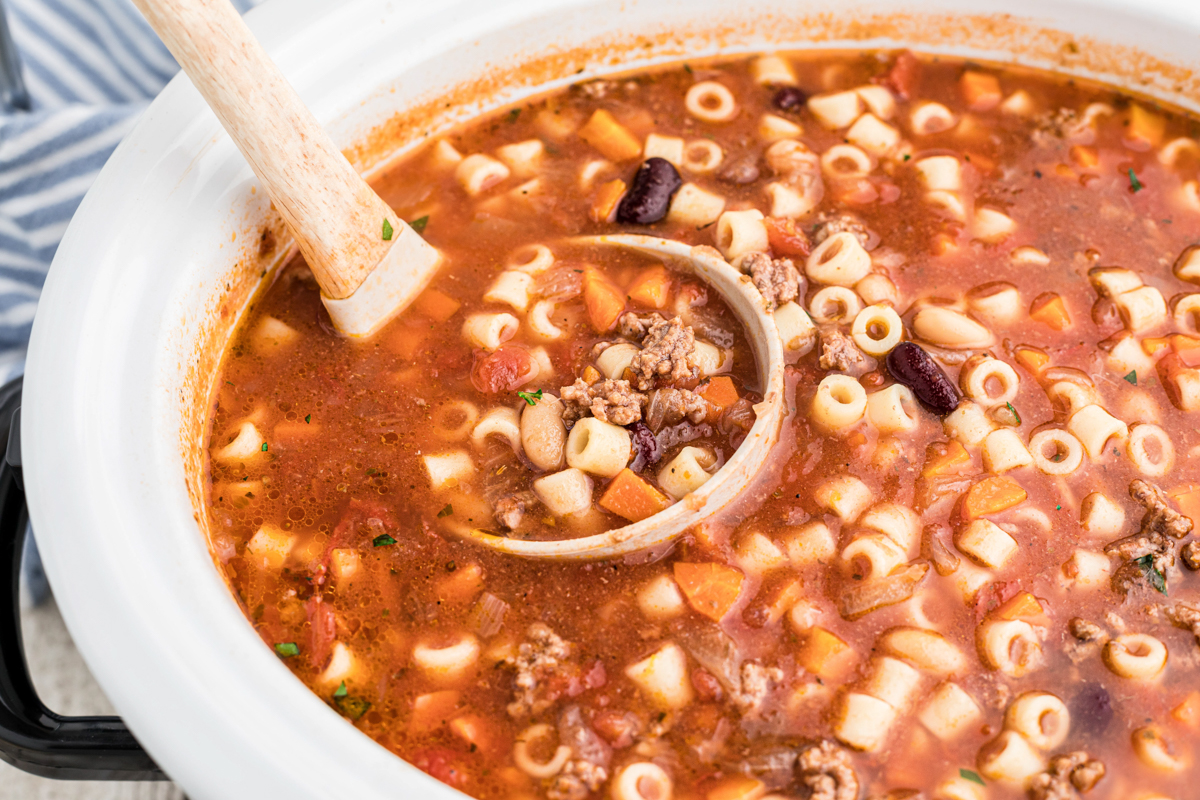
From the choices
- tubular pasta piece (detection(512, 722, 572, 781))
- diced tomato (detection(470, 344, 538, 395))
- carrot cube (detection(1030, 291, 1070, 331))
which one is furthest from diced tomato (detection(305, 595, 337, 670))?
carrot cube (detection(1030, 291, 1070, 331))

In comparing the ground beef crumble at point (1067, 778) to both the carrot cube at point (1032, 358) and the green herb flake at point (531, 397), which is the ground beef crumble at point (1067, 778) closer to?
the carrot cube at point (1032, 358)

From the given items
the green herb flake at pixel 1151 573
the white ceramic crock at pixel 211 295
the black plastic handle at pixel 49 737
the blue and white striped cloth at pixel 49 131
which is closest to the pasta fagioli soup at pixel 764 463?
the green herb flake at pixel 1151 573

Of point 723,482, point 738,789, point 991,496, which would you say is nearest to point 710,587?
point 723,482

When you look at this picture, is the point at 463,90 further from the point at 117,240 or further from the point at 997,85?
the point at 997,85

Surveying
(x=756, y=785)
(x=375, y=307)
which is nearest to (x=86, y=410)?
(x=375, y=307)

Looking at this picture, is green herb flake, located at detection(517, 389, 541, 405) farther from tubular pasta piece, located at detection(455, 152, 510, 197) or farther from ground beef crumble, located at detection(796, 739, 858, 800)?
ground beef crumble, located at detection(796, 739, 858, 800)

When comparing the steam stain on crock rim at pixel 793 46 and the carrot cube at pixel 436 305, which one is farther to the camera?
the steam stain on crock rim at pixel 793 46
